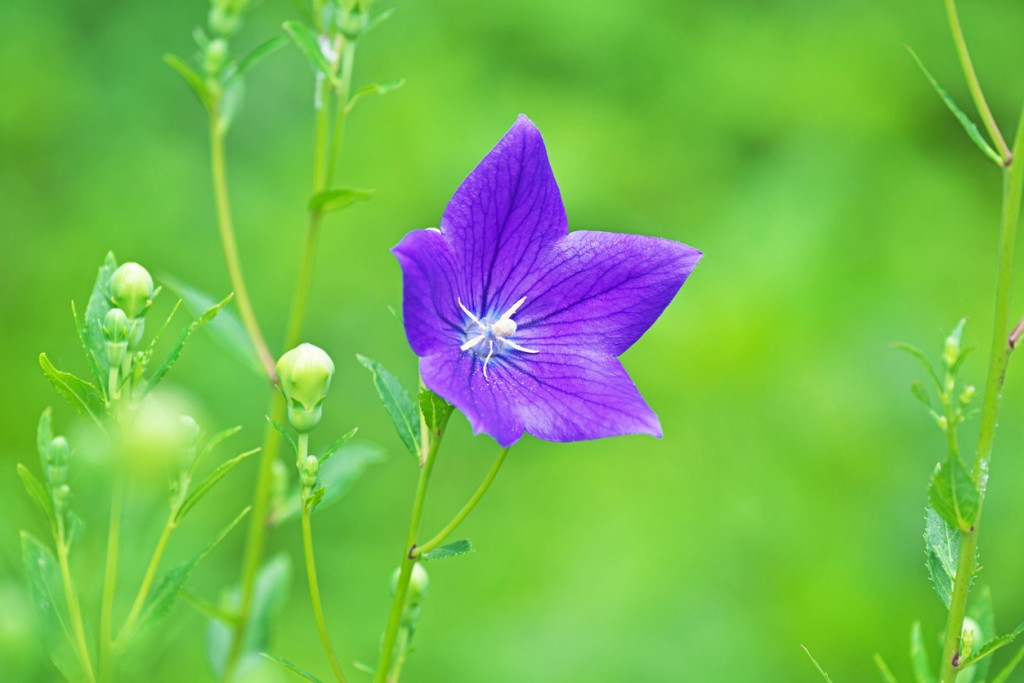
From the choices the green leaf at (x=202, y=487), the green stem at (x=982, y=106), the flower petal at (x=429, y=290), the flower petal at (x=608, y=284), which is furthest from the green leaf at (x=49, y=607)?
the green stem at (x=982, y=106)

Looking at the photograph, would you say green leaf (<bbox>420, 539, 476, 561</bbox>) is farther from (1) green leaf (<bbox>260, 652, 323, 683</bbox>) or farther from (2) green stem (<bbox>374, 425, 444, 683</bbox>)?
(1) green leaf (<bbox>260, 652, 323, 683</bbox>)

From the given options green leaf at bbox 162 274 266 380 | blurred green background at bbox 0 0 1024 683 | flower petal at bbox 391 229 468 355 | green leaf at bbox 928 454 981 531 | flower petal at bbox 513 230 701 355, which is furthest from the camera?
blurred green background at bbox 0 0 1024 683

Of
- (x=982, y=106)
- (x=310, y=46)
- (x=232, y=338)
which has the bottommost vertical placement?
(x=232, y=338)

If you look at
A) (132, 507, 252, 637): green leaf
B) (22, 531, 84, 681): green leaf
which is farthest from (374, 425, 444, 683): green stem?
(22, 531, 84, 681): green leaf

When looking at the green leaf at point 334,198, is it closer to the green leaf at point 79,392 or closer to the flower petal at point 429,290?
the flower petal at point 429,290

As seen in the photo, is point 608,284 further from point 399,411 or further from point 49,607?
point 49,607

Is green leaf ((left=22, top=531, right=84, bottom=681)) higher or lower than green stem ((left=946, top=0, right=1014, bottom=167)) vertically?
lower

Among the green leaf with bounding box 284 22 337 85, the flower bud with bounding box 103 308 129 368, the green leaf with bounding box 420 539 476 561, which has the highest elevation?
the green leaf with bounding box 284 22 337 85

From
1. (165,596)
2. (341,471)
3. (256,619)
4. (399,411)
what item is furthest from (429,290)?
(256,619)
